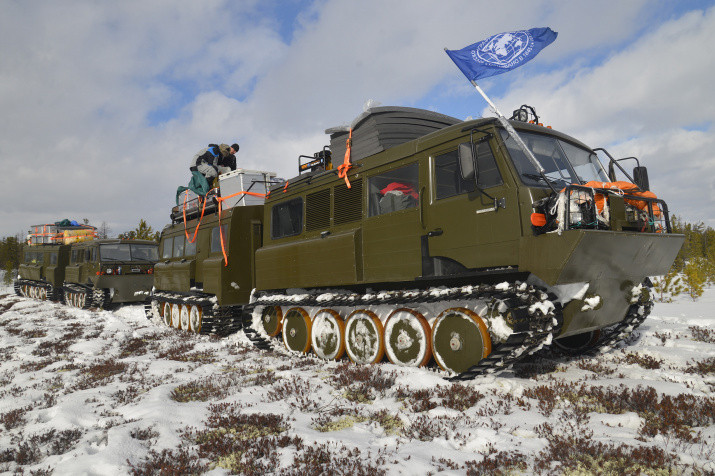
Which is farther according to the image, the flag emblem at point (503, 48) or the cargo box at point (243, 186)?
the cargo box at point (243, 186)

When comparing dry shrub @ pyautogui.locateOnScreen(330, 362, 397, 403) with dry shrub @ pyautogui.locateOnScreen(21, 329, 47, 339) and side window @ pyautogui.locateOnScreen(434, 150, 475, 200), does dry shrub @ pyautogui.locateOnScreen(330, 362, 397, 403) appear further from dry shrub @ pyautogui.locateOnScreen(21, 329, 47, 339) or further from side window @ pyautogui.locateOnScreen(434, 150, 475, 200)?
dry shrub @ pyautogui.locateOnScreen(21, 329, 47, 339)

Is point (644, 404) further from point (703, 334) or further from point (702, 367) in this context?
point (703, 334)

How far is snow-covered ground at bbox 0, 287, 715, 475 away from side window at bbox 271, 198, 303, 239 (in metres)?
2.90

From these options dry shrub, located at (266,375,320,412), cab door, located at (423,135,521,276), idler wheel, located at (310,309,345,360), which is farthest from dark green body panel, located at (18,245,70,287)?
cab door, located at (423,135,521,276)

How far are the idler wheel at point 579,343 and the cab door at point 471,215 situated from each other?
3.26m

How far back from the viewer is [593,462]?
11.9 ft

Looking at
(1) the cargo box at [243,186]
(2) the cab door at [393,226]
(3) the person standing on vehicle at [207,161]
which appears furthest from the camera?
(3) the person standing on vehicle at [207,161]

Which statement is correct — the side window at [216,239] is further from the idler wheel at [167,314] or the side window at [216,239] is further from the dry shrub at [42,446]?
the dry shrub at [42,446]

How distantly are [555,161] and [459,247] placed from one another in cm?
207

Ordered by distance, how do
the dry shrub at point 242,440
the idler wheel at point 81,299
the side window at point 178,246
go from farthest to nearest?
the idler wheel at point 81,299 < the side window at point 178,246 < the dry shrub at point 242,440

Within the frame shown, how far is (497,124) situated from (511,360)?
10.5 feet

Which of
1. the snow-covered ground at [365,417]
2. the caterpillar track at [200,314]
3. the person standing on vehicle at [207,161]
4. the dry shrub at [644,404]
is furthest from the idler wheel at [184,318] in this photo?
the dry shrub at [644,404]

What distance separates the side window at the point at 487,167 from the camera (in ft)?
20.0

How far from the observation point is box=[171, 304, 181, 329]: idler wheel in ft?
49.9
